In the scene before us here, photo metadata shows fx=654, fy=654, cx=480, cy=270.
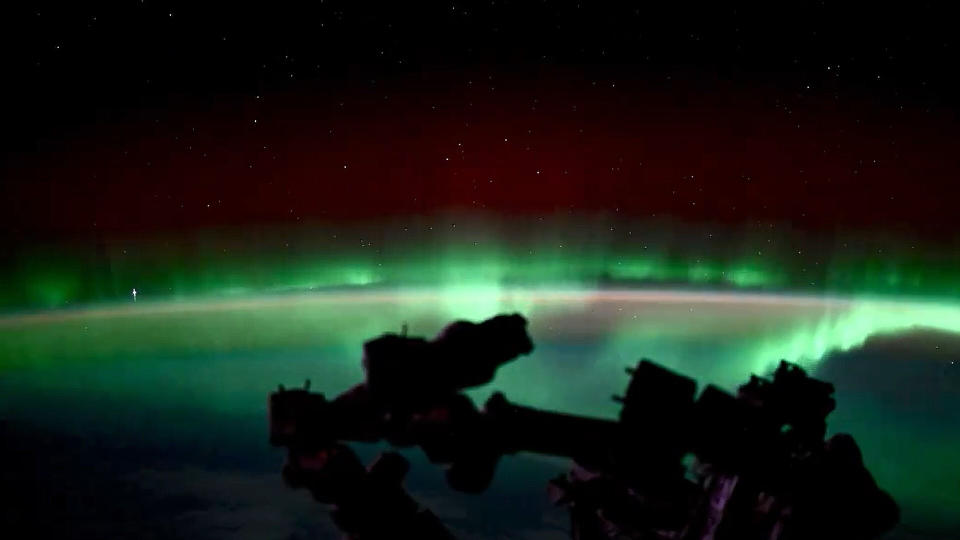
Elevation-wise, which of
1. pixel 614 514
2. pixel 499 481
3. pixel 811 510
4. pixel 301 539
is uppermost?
pixel 811 510

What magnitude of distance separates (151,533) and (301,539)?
1446 cm

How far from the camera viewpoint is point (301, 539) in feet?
171

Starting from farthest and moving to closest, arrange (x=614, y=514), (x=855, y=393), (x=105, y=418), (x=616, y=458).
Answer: (x=105, y=418) < (x=855, y=393) < (x=614, y=514) < (x=616, y=458)

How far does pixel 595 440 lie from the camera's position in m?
4.61

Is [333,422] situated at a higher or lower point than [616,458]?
higher

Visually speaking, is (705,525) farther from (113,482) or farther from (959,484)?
(959,484)

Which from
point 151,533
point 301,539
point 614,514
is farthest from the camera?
point 151,533

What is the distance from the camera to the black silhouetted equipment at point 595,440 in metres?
4.22

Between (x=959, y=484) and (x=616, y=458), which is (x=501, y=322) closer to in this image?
(x=616, y=458)

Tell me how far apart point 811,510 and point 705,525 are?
891 mm

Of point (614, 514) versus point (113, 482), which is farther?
point (113, 482)

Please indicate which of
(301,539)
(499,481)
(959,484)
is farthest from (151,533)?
(959,484)

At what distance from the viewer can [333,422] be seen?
454 cm

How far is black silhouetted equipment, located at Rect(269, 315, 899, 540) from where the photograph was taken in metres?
4.22
